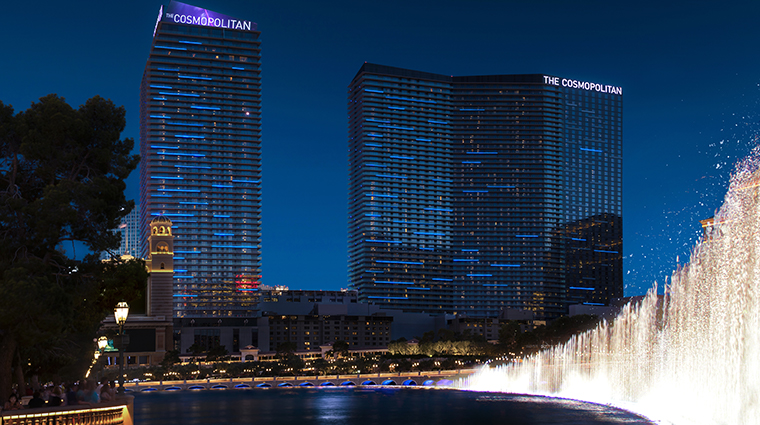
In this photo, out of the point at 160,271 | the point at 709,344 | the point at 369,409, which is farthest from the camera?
the point at 160,271

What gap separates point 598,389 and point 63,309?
253 feet

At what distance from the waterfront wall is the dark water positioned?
145 ft

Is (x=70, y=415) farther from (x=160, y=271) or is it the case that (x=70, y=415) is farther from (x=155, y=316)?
(x=160, y=271)

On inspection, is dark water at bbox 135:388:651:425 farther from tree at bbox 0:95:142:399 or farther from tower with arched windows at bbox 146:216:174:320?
tree at bbox 0:95:142:399

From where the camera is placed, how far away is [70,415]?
79.0 ft

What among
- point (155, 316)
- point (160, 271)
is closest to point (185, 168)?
point (160, 271)

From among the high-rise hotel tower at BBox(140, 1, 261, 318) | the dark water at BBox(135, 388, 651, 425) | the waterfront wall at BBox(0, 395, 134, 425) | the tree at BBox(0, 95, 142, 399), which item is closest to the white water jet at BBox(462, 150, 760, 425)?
the dark water at BBox(135, 388, 651, 425)

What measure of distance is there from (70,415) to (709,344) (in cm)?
4129

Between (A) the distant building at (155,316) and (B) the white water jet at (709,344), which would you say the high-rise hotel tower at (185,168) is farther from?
(B) the white water jet at (709,344)

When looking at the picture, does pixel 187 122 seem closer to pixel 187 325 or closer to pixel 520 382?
pixel 187 325

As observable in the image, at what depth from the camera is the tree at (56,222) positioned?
28922mm

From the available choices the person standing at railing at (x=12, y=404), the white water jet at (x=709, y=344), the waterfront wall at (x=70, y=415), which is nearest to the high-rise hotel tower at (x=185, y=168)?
the white water jet at (x=709, y=344)

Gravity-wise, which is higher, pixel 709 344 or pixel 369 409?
pixel 709 344

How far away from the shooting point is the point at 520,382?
12425cm
